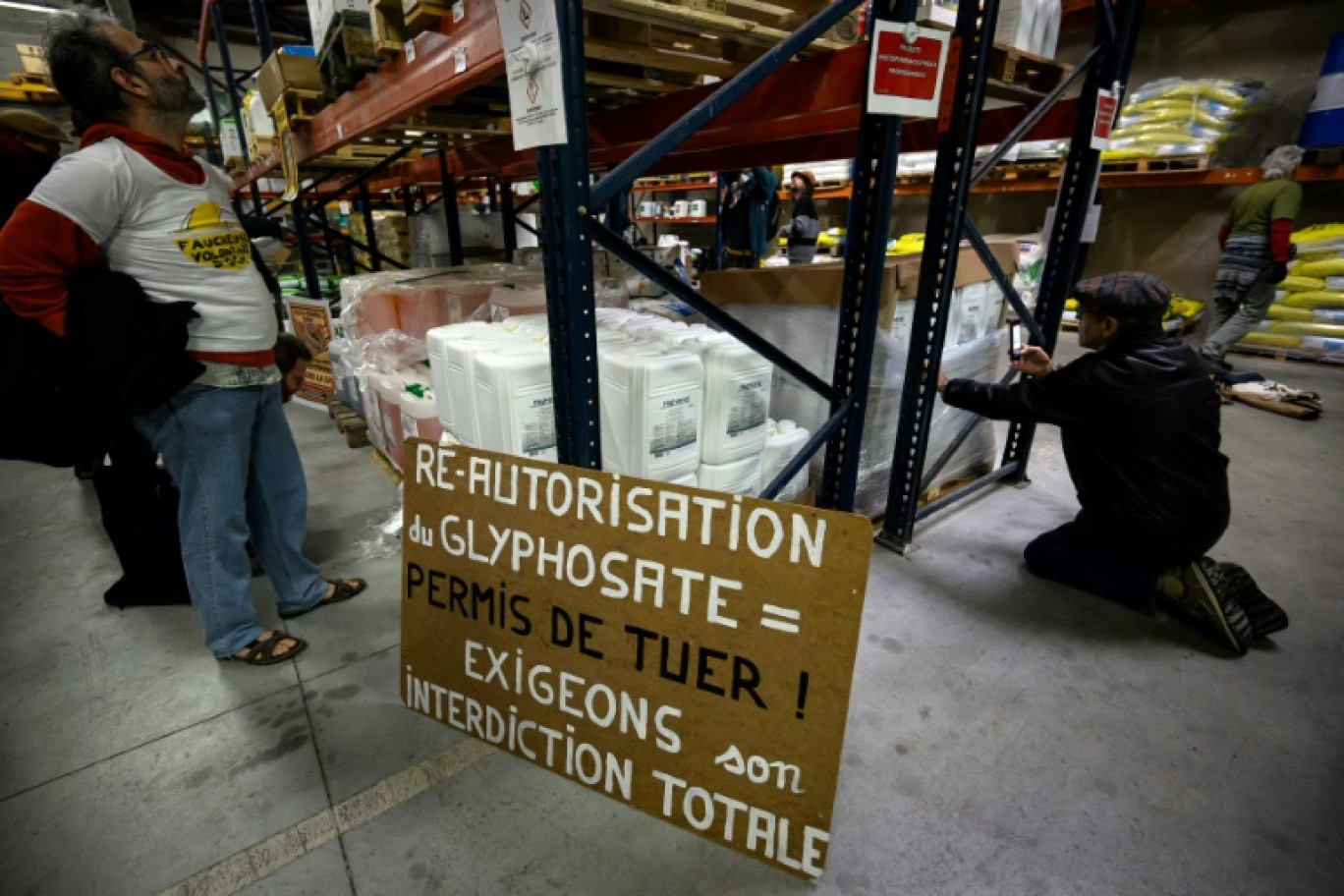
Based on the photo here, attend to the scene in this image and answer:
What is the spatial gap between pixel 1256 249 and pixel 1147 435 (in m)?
4.89

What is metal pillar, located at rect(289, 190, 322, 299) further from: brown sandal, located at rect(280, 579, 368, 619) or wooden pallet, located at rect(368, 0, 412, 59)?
brown sandal, located at rect(280, 579, 368, 619)

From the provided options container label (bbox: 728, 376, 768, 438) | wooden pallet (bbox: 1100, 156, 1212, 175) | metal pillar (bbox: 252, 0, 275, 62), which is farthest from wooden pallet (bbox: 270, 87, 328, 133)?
wooden pallet (bbox: 1100, 156, 1212, 175)

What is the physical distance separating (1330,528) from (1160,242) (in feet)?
18.9

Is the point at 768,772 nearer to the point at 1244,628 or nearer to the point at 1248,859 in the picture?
the point at 1248,859

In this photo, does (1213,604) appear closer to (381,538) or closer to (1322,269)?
(381,538)

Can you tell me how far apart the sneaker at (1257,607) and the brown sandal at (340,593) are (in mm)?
3462

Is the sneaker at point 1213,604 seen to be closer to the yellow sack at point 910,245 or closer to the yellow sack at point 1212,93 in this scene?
the yellow sack at point 910,245

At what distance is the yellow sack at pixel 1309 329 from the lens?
5641 millimetres

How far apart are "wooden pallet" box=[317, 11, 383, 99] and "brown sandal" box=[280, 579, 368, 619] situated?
2081 mm

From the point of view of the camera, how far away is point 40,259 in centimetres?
153

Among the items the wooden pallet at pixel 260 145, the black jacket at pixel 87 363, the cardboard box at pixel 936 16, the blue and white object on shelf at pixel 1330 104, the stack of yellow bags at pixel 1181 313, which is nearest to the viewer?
the black jacket at pixel 87 363

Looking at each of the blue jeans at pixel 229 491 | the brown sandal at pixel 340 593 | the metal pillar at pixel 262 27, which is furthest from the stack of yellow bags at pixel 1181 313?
the metal pillar at pixel 262 27

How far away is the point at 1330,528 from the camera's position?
3.03 meters

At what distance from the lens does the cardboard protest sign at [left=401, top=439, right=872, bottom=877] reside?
49.2 inches
